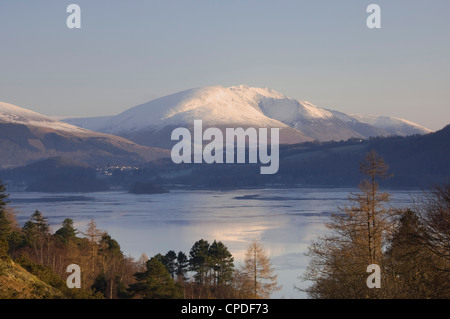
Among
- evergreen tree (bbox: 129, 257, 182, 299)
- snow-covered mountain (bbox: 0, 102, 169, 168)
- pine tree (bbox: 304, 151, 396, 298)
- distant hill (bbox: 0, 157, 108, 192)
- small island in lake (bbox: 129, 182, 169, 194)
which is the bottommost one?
evergreen tree (bbox: 129, 257, 182, 299)

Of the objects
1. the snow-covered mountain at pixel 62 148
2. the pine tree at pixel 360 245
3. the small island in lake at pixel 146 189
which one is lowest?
the pine tree at pixel 360 245

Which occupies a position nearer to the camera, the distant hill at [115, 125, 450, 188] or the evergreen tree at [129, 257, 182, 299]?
the evergreen tree at [129, 257, 182, 299]

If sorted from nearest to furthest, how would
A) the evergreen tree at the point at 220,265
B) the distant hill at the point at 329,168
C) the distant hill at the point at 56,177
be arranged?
the evergreen tree at the point at 220,265 < the distant hill at the point at 329,168 < the distant hill at the point at 56,177

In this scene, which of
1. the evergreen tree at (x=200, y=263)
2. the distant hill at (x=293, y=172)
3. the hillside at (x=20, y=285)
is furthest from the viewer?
the distant hill at (x=293, y=172)

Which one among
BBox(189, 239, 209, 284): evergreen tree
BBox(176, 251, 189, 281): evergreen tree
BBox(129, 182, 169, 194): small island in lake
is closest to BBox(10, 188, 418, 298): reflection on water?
BBox(189, 239, 209, 284): evergreen tree

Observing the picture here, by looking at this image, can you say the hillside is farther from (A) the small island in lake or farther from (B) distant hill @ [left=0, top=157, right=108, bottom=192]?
(B) distant hill @ [left=0, top=157, right=108, bottom=192]

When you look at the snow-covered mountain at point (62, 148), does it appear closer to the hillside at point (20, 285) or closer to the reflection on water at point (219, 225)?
the reflection on water at point (219, 225)

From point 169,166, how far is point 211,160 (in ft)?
37.3

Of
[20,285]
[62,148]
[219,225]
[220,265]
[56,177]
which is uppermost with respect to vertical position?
[62,148]

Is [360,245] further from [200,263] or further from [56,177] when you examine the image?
[56,177]

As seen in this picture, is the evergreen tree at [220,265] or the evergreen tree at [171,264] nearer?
the evergreen tree at [220,265]

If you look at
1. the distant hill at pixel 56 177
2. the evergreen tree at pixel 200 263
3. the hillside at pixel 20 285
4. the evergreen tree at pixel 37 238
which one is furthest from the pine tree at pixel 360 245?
the distant hill at pixel 56 177

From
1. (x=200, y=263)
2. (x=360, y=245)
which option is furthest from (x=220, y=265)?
(x=360, y=245)
